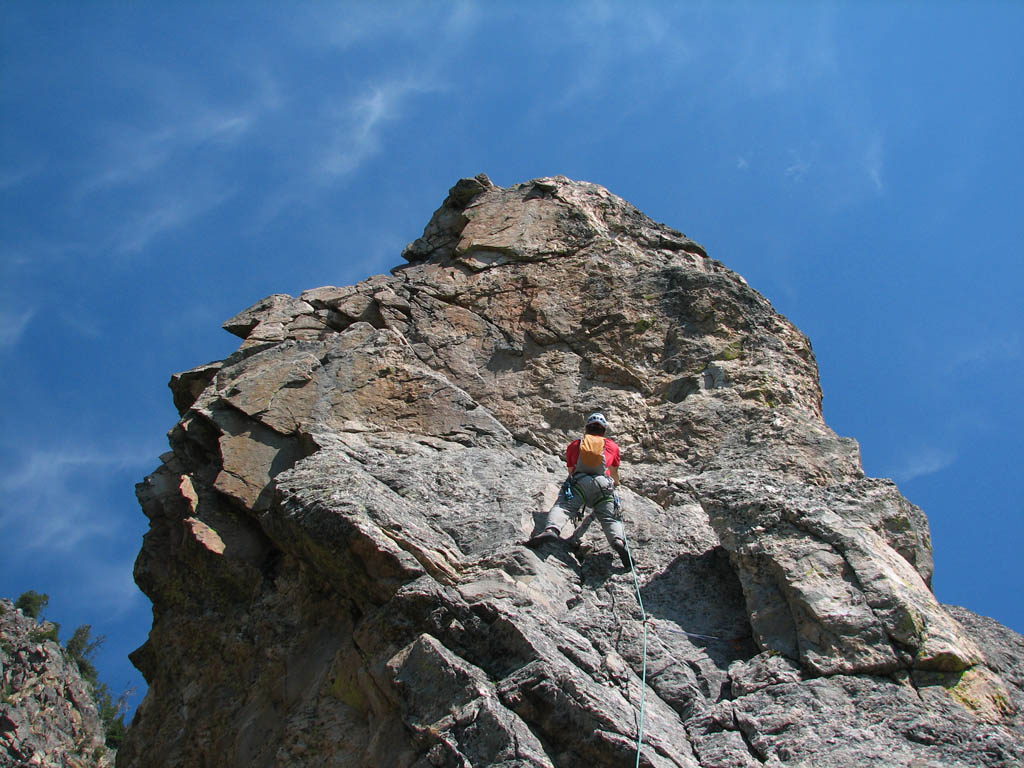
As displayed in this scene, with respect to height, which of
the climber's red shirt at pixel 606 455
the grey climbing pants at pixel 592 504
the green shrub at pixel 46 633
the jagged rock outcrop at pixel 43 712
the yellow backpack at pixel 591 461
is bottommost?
the jagged rock outcrop at pixel 43 712

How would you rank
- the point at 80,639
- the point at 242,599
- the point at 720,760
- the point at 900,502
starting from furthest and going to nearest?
the point at 80,639, the point at 242,599, the point at 900,502, the point at 720,760

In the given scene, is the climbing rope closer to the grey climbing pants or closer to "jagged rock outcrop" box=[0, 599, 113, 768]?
the grey climbing pants

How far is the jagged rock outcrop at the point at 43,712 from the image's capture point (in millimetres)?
21547

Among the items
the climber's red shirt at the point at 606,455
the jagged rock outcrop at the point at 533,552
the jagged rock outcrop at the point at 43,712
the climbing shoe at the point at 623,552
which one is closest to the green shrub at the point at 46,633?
the jagged rock outcrop at the point at 43,712

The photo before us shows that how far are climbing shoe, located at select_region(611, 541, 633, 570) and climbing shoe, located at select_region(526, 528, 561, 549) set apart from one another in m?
0.60

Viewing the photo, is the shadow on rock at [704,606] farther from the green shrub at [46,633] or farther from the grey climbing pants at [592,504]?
the green shrub at [46,633]

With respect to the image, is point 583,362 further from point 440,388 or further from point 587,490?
point 587,490

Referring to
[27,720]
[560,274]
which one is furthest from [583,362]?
[27,720]

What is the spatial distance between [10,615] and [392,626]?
33.1 m

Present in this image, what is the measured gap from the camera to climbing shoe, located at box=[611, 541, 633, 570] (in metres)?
8.56

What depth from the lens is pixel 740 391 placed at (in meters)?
11.2

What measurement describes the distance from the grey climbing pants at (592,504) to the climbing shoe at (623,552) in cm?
4

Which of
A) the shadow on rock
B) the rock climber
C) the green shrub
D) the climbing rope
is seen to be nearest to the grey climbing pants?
the rock climber

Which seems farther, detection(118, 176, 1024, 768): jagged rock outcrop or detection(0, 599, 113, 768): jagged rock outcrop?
detection(0, 599, 113, 768): jagged rock outcrop
